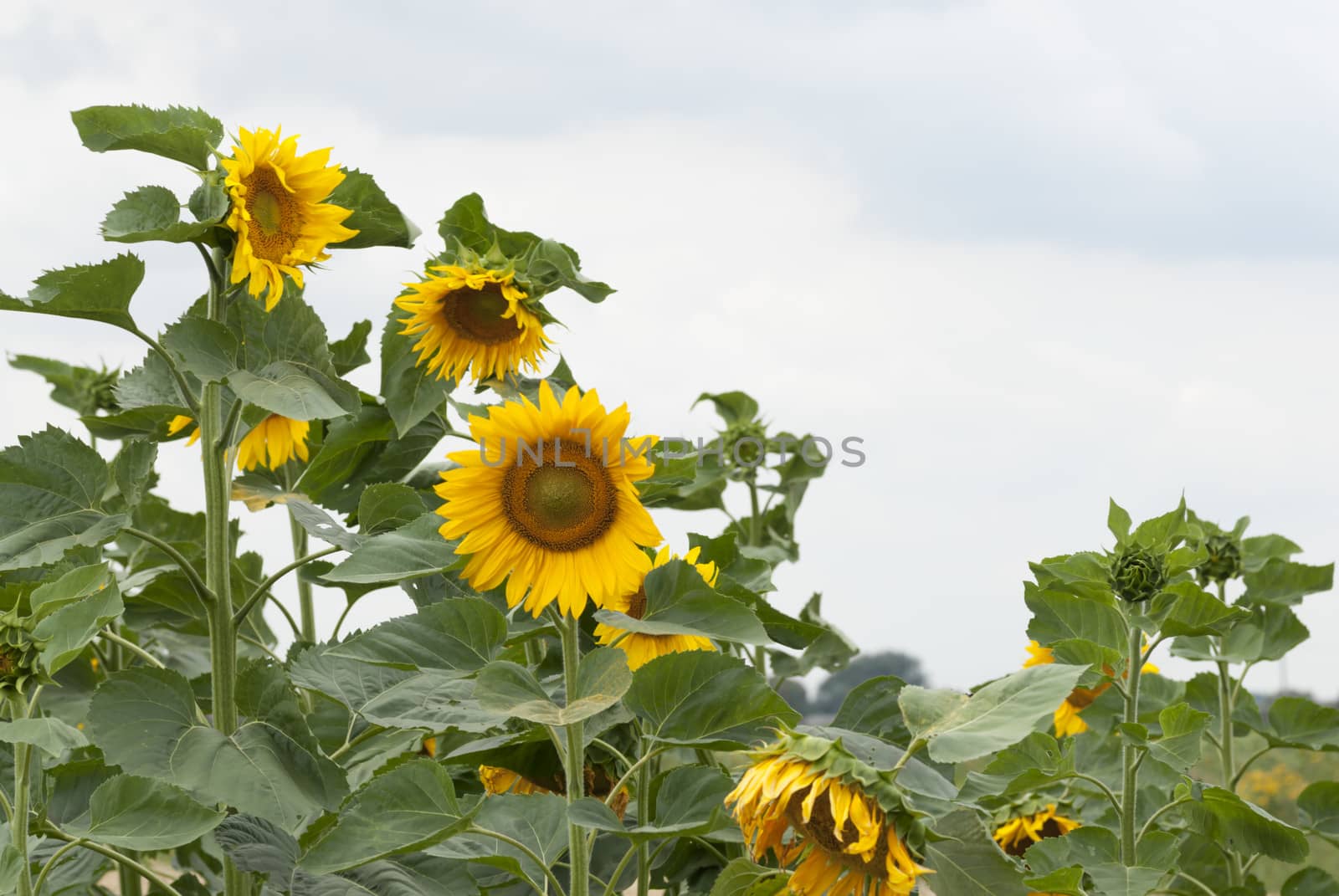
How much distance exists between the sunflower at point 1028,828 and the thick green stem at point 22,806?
108cm

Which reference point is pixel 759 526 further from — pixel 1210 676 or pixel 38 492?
pixel 38 492

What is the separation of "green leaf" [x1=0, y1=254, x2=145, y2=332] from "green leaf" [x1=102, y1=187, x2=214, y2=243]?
1.2 inches

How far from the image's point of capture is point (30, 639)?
1125 mm

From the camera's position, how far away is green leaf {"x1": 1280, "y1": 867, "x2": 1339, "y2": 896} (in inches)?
71.2

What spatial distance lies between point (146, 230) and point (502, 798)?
24.7 inches

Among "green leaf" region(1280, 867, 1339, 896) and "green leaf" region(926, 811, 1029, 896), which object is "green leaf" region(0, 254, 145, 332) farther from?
"green leaf" region(1280, 867, 1339, 896)

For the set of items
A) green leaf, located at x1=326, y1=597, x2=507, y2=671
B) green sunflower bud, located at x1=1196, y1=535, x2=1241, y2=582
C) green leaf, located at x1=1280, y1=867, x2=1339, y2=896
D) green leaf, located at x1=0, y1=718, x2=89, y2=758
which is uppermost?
green sunflower bud, located at x1=1196, y1=535, x2=1241, y2=582

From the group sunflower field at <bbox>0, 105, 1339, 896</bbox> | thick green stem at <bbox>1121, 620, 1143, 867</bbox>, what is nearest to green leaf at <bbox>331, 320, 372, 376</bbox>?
sunflower field at <bbox>0, 105, 1339, 896</bbox>

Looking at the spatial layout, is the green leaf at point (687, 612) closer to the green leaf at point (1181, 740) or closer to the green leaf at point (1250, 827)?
the green leaf at point (1181, 740)

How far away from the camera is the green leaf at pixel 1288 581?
187cm

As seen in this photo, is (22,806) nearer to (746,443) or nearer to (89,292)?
(89,292)

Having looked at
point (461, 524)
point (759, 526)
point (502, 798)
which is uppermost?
point (759, 526)

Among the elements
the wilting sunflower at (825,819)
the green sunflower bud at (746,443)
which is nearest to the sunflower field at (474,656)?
the wilting sunflower at (825,819)

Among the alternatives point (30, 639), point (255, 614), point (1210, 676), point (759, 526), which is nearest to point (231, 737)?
point (30, 639)
